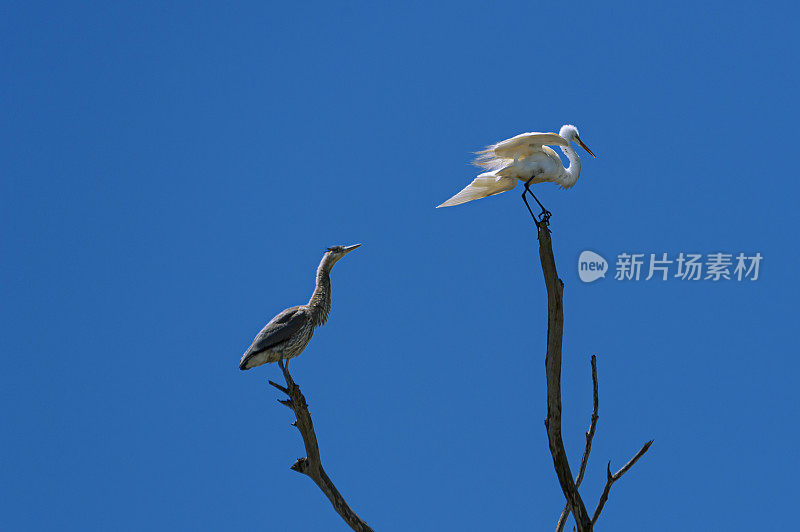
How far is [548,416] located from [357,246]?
6.51 ft

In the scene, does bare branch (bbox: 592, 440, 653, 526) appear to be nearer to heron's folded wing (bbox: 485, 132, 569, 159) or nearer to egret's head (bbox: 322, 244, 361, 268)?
heron's folded wing (bbox: 485, 132, 569, 159)

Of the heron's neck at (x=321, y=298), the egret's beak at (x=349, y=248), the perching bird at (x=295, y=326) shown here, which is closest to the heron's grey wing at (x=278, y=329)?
the perching bird at (x=295, y=326)

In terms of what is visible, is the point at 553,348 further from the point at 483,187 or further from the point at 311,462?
the point at 311,462

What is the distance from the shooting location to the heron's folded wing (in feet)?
26.3

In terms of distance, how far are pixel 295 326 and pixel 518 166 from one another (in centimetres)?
208

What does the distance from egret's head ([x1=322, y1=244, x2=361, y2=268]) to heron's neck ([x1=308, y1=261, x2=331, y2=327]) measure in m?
0.03

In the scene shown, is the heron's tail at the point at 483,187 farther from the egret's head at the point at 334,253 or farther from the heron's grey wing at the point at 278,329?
the heron's grey wing at the point at 278,329

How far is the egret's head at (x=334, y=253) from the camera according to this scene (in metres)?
8.38

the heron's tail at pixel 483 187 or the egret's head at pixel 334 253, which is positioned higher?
the heron's tail at pixel 483 187

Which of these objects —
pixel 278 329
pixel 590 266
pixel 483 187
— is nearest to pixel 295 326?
pixel 278 329

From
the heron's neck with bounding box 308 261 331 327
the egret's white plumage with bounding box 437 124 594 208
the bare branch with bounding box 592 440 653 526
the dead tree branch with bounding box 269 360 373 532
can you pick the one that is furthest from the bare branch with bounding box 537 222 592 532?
the heron's neck with bounding box 308 261 331 327

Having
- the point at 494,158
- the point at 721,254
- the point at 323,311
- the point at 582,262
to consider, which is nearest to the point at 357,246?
the point at 323,311

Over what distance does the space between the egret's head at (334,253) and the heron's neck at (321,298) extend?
0.11ft

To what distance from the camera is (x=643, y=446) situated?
26.0ft
